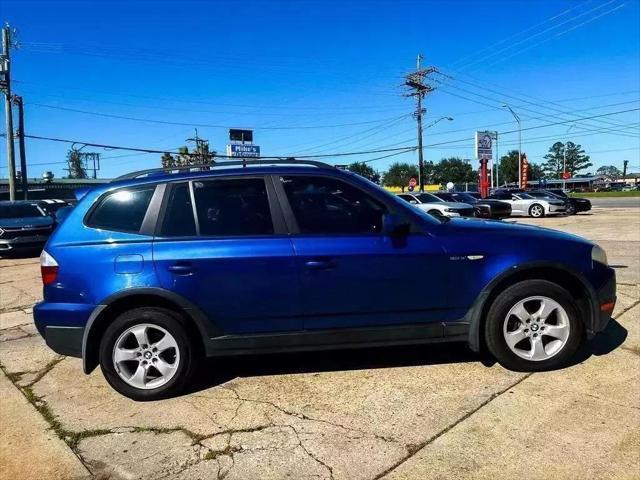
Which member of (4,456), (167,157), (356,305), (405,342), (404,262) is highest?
(167,157)

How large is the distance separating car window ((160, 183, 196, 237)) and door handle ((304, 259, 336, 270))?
0.91 meters

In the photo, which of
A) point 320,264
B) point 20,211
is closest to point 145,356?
point 320,264

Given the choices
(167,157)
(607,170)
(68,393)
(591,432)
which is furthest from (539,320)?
(607,170)

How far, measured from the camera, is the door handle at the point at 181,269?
12.6 feet

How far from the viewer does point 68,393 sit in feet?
13.8

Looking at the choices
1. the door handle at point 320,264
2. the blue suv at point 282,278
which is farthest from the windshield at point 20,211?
the door handle at point 320,264

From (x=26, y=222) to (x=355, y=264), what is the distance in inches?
530

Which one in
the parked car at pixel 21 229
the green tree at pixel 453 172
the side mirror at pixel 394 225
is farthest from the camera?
the green tree at pixel 453 172

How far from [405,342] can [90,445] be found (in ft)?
7.51

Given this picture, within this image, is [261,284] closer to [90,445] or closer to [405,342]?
[405,342]

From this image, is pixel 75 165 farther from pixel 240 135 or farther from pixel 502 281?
pixel 502 281

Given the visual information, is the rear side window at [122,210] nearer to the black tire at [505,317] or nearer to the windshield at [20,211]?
the black tire at [505,317]

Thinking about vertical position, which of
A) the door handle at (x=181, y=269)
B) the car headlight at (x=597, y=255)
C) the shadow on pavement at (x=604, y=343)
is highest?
the door handle at (x=181, y=269)

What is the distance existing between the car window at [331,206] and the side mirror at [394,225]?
4.4 inches
